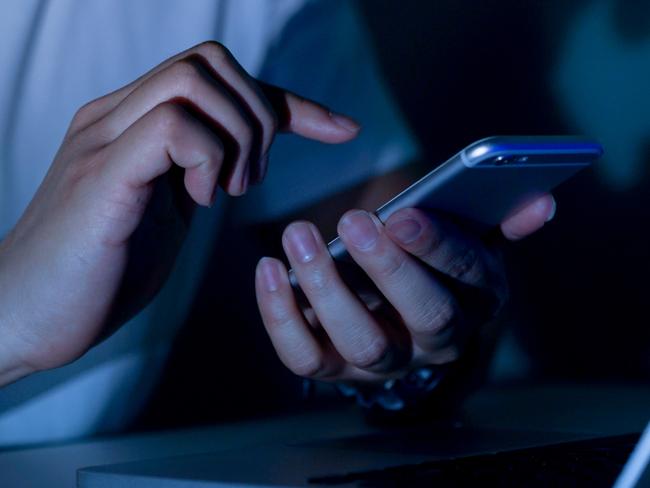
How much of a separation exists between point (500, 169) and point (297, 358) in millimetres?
265

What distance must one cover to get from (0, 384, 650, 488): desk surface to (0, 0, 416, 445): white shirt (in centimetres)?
8

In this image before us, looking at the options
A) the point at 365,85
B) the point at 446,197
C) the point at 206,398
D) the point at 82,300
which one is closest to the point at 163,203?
the point at 82,300

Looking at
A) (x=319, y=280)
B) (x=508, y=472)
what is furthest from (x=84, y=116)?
(x=508, y=472)

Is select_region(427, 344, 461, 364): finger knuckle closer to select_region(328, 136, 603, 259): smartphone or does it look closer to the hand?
the hand

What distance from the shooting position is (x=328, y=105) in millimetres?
1332

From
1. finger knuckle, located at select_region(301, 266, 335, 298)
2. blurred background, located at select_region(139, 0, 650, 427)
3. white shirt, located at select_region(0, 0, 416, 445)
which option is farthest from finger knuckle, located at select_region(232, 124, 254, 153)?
blurred background, located at select_region(139, 0, 650, 427)

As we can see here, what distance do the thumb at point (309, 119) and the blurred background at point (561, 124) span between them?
60cm

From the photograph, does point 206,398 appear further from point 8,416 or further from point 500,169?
point 500,169

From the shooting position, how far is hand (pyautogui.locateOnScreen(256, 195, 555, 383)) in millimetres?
694

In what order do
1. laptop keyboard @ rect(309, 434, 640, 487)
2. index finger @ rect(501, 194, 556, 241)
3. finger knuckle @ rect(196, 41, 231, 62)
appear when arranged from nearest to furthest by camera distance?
laptop keyboard @ rect(309, 434, 640, 487) → finger knuckle @ rect(196, 41, 231, 62) → index finger @ rect(501, 194, 556, 241)

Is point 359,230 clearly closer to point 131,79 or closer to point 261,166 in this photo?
point 261,166

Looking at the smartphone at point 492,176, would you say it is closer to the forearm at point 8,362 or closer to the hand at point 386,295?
the hand at point 386,295

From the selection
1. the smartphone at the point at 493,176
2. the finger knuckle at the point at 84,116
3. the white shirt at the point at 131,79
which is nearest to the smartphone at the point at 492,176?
the smartphone at the point at 493,176

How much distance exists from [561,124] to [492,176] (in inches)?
34.3
